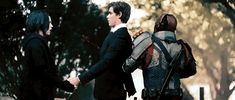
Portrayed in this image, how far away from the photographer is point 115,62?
5.74 metres

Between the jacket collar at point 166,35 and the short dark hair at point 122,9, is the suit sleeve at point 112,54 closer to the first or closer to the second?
the short dark hair at point 122,9

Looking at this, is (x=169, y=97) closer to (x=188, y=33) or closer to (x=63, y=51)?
(x=63, y=51)

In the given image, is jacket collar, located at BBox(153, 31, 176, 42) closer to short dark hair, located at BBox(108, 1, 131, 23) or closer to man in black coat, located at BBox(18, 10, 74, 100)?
short dark hair, located at BBox(108, 1, 131, 23)

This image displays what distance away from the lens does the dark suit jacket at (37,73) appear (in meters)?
5.20

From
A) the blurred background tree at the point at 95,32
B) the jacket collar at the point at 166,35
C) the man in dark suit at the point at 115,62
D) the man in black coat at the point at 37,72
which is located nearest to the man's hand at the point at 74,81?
the man in dark suit at the point at 115,62

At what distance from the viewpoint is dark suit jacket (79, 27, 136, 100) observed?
18.7ft

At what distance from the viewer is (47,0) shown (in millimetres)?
28562

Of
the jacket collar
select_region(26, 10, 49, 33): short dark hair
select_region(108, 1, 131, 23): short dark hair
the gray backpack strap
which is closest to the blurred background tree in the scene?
select_region(108, 1, 131, 23): short dark hair

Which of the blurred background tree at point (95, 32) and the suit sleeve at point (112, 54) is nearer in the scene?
the suit sleeve at point (112, 54)

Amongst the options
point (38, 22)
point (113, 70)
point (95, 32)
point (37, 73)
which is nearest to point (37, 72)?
point (37, 73)

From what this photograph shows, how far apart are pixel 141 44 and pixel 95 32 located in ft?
91.7

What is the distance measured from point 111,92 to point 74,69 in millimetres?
30342

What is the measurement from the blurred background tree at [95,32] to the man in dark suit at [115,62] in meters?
18.9

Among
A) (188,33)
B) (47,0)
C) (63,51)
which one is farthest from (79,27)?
(188,33)
